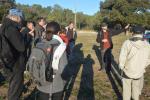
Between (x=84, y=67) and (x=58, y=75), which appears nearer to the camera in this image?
(x=58, y=75)

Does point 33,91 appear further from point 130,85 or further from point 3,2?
point 3,2

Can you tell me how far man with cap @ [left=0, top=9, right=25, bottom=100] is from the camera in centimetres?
614

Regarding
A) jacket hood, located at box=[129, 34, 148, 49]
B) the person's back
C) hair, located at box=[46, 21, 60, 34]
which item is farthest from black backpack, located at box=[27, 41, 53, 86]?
jacket hood, located at box=[129, 34, 148, 49]

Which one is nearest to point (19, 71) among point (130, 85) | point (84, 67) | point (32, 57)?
point (32, 57)

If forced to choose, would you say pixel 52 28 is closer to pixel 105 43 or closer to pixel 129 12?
pixel 105 43

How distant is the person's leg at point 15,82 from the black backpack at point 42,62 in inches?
63.4

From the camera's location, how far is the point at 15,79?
6590 mm

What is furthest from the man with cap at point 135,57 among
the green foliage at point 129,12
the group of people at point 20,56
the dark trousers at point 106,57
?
the green foliage at point 129,12

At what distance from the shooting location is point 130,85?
6.89 m

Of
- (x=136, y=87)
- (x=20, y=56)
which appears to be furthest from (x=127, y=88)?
(x=20, y=56)

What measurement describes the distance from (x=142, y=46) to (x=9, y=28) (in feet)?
8.39

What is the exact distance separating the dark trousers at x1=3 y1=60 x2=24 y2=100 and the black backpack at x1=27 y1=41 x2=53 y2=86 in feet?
5.28

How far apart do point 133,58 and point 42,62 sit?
2.36 m

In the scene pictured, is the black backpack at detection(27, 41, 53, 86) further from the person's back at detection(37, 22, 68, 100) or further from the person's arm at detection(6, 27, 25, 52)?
the person's arm at detection(6, 27, 25, 52)
